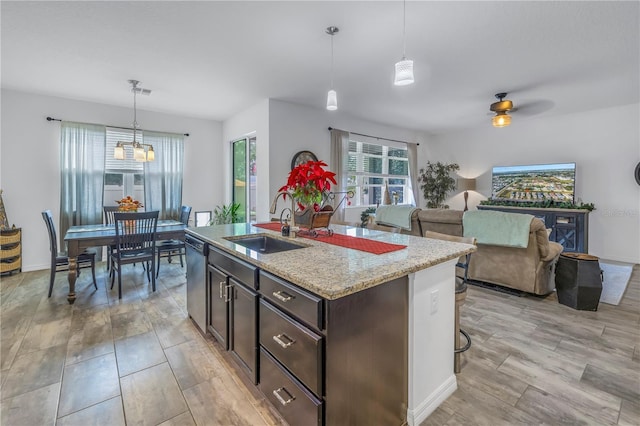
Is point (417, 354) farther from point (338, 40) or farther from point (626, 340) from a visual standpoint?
point (338, 40)

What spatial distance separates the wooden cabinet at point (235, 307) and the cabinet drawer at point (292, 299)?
0.13 meters

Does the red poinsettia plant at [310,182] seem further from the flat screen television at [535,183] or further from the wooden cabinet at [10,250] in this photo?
the flat screen television at [535,183]

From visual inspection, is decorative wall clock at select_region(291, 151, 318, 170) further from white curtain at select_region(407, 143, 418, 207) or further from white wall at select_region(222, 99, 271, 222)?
white curtain at select_region(407, 143, 418, 207)

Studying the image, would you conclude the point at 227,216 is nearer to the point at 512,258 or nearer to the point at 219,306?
the point at 219,306

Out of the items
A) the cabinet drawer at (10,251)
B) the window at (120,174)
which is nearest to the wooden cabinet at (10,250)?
the cabinet drawer at (10,251)

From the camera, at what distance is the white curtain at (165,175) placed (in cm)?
507

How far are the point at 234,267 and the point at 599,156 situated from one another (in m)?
6.57

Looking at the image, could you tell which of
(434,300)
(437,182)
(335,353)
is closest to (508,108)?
(437,182)

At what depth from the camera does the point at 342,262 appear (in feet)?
4.99

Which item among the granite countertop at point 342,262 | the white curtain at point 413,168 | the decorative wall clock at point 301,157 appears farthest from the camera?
the white curtain at point 413,168

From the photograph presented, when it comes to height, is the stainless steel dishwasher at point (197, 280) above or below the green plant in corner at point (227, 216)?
below

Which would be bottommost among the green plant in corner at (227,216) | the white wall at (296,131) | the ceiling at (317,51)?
A: the green plant in corner at (227,216)

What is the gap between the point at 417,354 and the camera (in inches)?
60.8

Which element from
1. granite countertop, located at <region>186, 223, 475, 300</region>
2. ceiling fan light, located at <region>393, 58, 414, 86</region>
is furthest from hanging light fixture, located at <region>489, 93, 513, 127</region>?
granite countertop, located at <region>186, 223, 475, 300</region>
